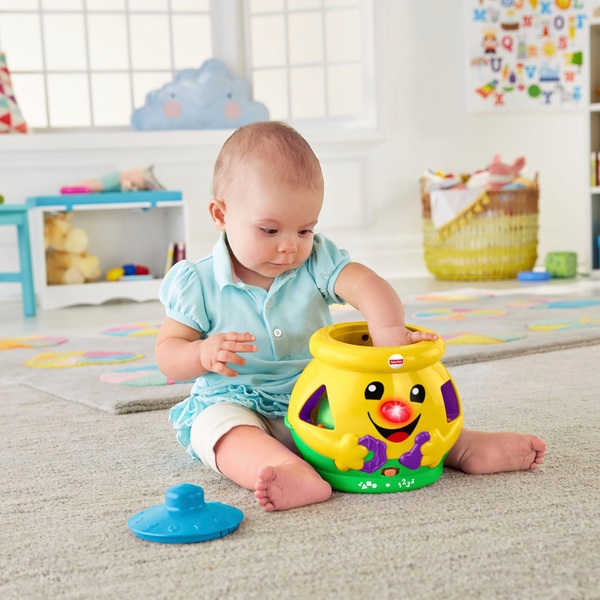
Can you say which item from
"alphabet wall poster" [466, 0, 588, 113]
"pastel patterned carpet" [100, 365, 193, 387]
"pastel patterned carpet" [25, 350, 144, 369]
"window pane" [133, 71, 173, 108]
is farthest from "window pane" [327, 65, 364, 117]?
"pastel patterned carpet" [100, 365, 193, 387]

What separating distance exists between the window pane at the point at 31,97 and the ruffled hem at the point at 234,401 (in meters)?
3.03

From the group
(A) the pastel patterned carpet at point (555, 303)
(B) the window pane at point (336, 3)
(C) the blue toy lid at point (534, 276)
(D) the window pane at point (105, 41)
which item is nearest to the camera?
(A) the pastel patterned carpet at point (555, 303)

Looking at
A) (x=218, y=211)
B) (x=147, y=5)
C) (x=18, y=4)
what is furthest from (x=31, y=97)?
(x=218, y=211)

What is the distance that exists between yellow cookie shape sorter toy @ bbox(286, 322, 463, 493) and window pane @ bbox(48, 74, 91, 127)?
320 cm

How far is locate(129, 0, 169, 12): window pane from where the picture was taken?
396cm

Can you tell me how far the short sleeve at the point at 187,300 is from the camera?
1.17 meters

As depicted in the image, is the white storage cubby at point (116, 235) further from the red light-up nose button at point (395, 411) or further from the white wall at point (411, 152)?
the red light-up nose button at point (395, 411)

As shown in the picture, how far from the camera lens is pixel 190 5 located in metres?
4.01

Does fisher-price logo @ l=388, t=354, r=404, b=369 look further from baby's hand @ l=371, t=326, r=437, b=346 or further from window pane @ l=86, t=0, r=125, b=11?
window pane @ l=86, t=0, r=125, b=11

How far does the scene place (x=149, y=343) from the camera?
230 centimetres

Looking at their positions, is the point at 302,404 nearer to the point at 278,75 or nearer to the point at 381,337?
the point at 381,337

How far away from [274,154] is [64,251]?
2.49m

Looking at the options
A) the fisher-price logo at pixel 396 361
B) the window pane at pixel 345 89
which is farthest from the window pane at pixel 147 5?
the fisher-price logo at pixel 396 361

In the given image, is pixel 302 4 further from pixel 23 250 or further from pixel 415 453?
pixel 415 453
